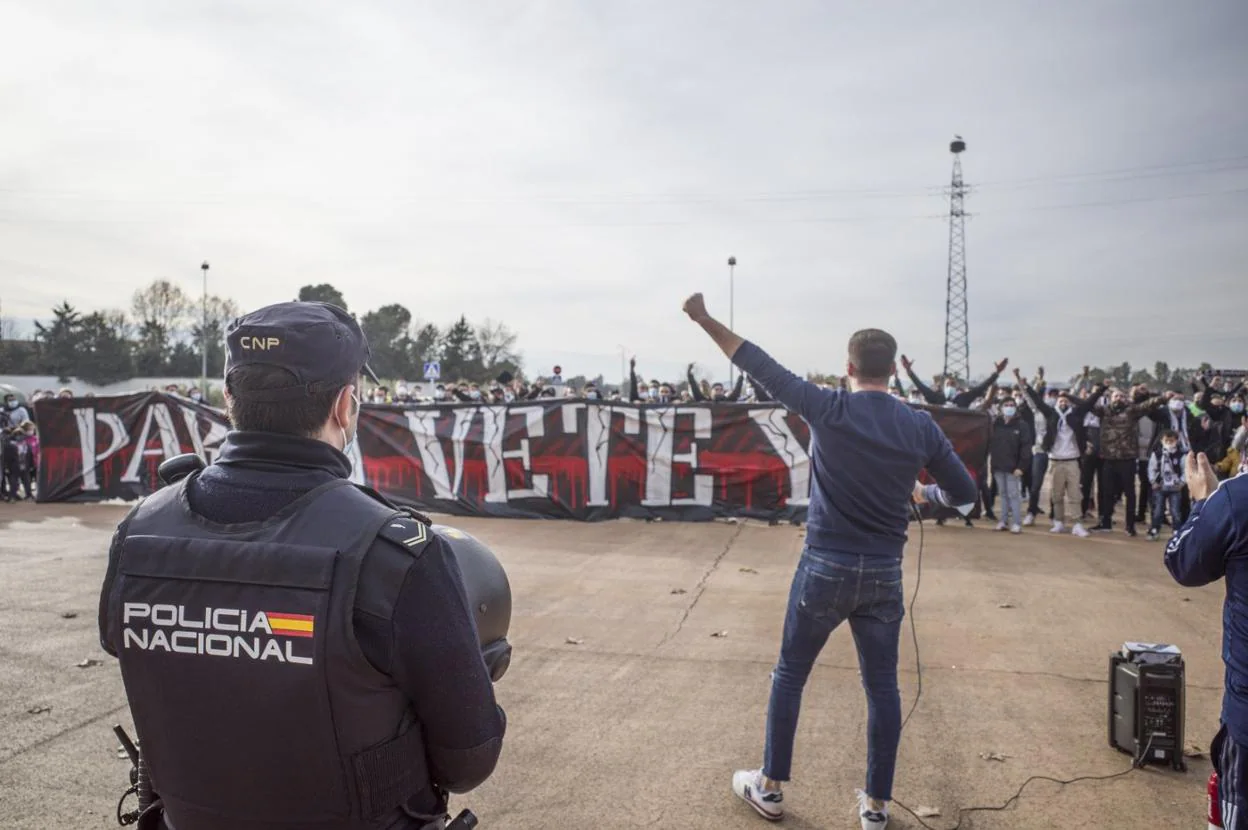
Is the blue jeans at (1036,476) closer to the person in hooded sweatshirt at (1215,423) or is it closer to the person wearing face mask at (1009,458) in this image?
the person wearing face mask at (1009,458)

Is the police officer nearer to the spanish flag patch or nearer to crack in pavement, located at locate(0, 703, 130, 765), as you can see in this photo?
the spanish flag patch

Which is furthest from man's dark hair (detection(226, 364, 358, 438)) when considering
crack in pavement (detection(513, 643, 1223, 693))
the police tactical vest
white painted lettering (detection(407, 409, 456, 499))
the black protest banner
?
white painted lettering (detection(407, 409, 456, 499))

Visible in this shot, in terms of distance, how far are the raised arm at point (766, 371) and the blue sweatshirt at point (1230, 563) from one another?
1461 millimetres

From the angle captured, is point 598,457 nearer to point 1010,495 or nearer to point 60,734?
point 1010,495

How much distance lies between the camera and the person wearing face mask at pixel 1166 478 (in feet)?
38.1

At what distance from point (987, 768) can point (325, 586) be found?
13.2ft

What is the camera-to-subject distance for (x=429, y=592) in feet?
5.34

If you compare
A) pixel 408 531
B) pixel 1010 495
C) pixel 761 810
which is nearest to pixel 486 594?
pixel 408 531

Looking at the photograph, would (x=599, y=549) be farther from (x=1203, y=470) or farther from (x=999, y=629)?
(x=1203, y=470)

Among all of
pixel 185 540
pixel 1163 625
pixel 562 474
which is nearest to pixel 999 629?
pixel 1163 625

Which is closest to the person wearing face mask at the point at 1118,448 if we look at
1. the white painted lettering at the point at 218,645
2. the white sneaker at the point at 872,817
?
the white sneaker at the point at 872,817

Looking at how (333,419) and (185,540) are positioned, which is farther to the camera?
(333,419)

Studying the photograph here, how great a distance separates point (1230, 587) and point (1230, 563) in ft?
0.45

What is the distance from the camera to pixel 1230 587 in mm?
2783
